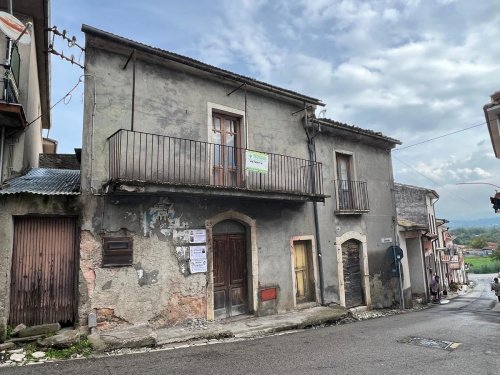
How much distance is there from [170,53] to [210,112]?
1.81 m

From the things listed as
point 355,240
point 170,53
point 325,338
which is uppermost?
point 170,53

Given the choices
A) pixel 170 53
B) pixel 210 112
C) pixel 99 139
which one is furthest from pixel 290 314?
pixel 170 53

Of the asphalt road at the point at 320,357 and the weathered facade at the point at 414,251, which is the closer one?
the asphalt road at the point at 320,357

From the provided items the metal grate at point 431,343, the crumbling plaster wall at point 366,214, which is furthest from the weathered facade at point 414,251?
the metal grate at point 431,343

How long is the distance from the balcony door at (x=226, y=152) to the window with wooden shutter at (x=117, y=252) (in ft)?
9.43

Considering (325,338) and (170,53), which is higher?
(170,53)

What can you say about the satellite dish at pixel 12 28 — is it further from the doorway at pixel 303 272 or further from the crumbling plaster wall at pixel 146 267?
the doorway at pixel 303 272

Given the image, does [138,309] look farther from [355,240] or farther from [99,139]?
[355,240]

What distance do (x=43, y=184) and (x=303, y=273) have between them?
309 inches

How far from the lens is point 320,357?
6078 millimetres

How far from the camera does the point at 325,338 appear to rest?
304 inches

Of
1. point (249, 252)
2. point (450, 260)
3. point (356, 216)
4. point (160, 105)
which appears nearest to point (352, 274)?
point (356, 216)

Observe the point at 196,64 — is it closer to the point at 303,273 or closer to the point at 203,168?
the point at 203,168

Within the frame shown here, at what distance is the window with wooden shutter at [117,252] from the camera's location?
296 inches
